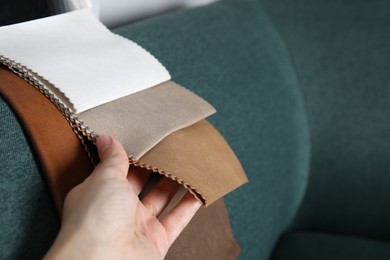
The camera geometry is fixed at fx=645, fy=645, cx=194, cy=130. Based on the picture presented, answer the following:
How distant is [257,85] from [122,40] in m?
0.45

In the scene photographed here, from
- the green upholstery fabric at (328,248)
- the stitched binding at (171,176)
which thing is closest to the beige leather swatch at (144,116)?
the stitched binding at (171,176)

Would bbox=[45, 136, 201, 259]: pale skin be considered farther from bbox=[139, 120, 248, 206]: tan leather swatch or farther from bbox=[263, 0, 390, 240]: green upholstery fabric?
bbox=[263, 0, 390, 240]: green upholstery fabric

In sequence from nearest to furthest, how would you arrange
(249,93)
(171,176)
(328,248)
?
1. (171,176)
2. (249,93)
3. (328,248)

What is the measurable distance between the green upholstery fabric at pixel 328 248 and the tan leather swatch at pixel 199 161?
1.79 feet

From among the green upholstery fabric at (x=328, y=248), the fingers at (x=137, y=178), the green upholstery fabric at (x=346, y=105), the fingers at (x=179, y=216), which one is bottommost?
the green upholstery fabric at (x=328, y=248)

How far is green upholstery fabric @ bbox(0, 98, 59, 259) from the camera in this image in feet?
2.24

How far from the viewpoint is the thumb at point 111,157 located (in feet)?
2.27

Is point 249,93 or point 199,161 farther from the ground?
point 199,161

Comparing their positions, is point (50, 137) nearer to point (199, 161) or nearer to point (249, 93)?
point (199, 161)

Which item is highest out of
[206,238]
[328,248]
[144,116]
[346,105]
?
[144,116]

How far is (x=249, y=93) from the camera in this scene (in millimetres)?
1256

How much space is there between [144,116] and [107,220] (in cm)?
19

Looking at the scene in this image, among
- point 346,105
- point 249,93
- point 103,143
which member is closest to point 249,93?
point 249,93

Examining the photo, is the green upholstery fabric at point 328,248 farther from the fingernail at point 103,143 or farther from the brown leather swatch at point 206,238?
the fingernail at point 103,143
